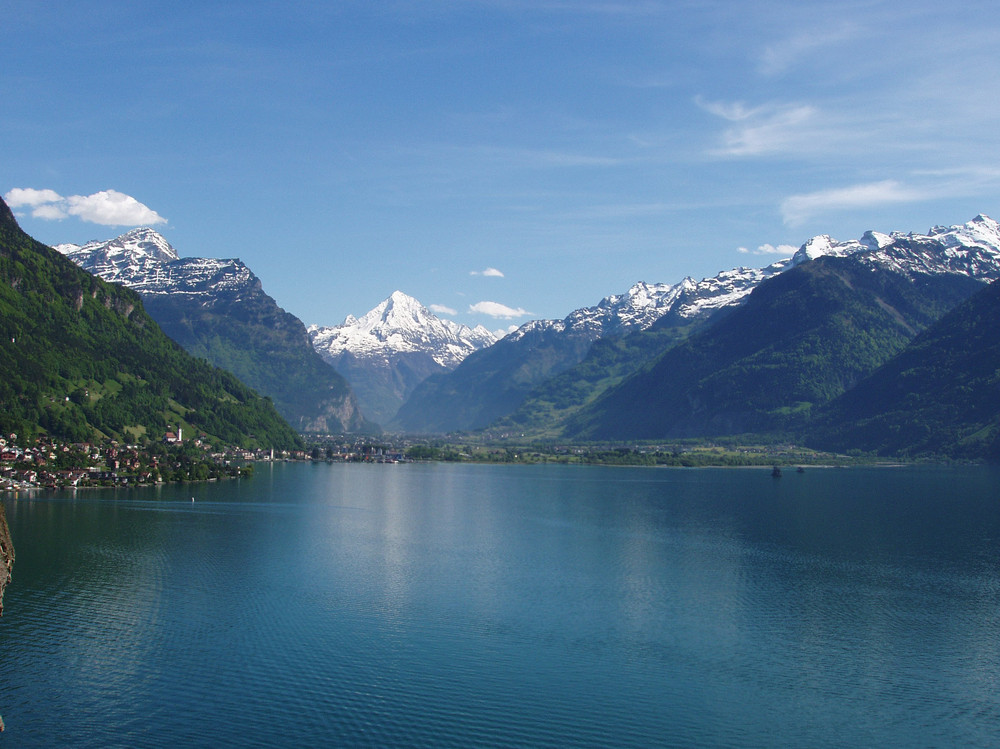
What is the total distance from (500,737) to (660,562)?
38.7 metres

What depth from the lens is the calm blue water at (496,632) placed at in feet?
118

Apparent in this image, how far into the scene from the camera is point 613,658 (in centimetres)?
4453

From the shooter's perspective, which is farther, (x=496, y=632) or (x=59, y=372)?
(x=59, y=372)

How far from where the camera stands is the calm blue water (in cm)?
3603

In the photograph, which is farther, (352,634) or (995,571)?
(995,571)

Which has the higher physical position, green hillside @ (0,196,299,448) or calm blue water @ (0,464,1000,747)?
green hillside @ (0,196,299,448)

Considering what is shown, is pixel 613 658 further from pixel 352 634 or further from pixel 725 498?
pixel 725 498

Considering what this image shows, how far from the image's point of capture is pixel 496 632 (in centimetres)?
4875

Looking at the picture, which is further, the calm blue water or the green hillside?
the green hillside

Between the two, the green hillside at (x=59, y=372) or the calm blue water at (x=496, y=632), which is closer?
the calm blue water at (x=496, y=632)

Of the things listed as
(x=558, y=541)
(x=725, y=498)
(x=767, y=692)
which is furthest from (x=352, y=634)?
(x=725, y=498)

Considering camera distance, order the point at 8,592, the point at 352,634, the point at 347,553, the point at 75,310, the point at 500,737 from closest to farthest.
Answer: the point at 500,737
the point at 352,634
the point at 8,592
the point at 347,553
the point at 75,310

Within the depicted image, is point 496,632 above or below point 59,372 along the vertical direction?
below

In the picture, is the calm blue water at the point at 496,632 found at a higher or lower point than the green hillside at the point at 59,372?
lower
